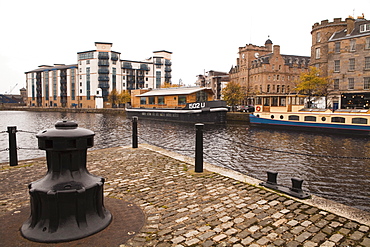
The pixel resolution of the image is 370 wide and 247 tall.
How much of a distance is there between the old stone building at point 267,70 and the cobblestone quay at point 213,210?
5012 cm

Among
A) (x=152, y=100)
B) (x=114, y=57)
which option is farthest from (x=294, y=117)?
(x=114, y=57)

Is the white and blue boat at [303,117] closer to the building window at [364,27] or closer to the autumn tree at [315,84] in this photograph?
the autumn tree at [315,84]

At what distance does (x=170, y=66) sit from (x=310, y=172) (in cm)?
8270

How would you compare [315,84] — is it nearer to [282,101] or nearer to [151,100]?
[282,101]

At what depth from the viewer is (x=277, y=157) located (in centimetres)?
1277

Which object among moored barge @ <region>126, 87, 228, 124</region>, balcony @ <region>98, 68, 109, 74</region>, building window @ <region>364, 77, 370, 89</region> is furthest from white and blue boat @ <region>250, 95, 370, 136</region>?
balcony @ <region>98, 68, 109, 74</region>

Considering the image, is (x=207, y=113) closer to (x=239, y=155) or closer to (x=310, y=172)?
(x=239, y=155)

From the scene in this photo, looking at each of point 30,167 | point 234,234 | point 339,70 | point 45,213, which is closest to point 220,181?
point 234,234

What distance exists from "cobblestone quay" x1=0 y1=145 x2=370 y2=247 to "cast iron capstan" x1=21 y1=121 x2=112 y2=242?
0.91ft

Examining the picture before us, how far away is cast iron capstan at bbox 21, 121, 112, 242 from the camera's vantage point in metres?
3.36

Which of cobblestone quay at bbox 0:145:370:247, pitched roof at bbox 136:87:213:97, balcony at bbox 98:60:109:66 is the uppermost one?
balcony at bbox 98:60:109:66

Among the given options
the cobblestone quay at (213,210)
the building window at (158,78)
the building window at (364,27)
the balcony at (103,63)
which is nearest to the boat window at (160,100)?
the building window at (364,27)

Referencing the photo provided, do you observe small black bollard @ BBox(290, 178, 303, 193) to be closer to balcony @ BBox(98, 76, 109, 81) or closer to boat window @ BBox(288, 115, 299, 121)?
boat window @ BBox(288, 115, 299, 121)

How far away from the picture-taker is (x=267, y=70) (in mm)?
58906
